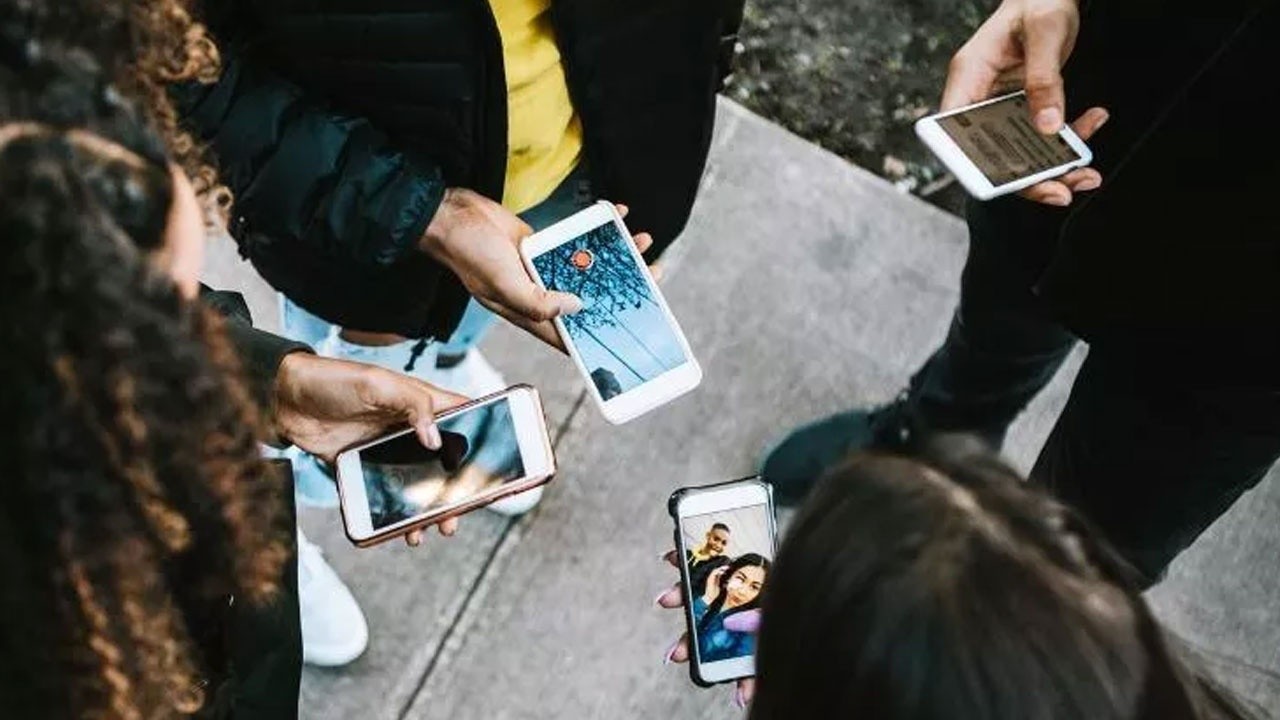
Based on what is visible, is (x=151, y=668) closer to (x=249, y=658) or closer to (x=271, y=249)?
(x=249, y=658)

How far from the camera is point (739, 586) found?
1662 millimetres

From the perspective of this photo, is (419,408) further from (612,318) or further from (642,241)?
(642,241)

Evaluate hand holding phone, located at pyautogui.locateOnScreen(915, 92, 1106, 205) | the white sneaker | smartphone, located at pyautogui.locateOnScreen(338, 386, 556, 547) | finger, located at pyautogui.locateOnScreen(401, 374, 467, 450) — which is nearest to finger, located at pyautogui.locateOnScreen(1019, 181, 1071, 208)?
hand holding phone, located at pyautogui.locateOnScreen(915, 92, 1106, 205)

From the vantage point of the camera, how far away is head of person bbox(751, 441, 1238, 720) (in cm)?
89

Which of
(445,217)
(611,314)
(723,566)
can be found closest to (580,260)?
(611,314)

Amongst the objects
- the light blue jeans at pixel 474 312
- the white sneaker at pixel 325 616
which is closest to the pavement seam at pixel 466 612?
the white sneaker at pixel 325 616

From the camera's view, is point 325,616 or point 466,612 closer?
point 325,616

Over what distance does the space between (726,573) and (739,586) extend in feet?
0.09

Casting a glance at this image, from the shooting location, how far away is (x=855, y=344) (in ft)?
8.66

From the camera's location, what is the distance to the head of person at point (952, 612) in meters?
0.89

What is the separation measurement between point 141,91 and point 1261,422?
4.60ft

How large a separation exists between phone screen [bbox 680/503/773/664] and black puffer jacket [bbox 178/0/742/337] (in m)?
0.53

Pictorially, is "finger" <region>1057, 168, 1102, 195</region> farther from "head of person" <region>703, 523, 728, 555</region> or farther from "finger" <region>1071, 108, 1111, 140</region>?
"head of person" <region>703, 523, 728, 555</region>

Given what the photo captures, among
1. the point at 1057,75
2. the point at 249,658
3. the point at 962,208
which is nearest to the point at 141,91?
the point at 249,658
